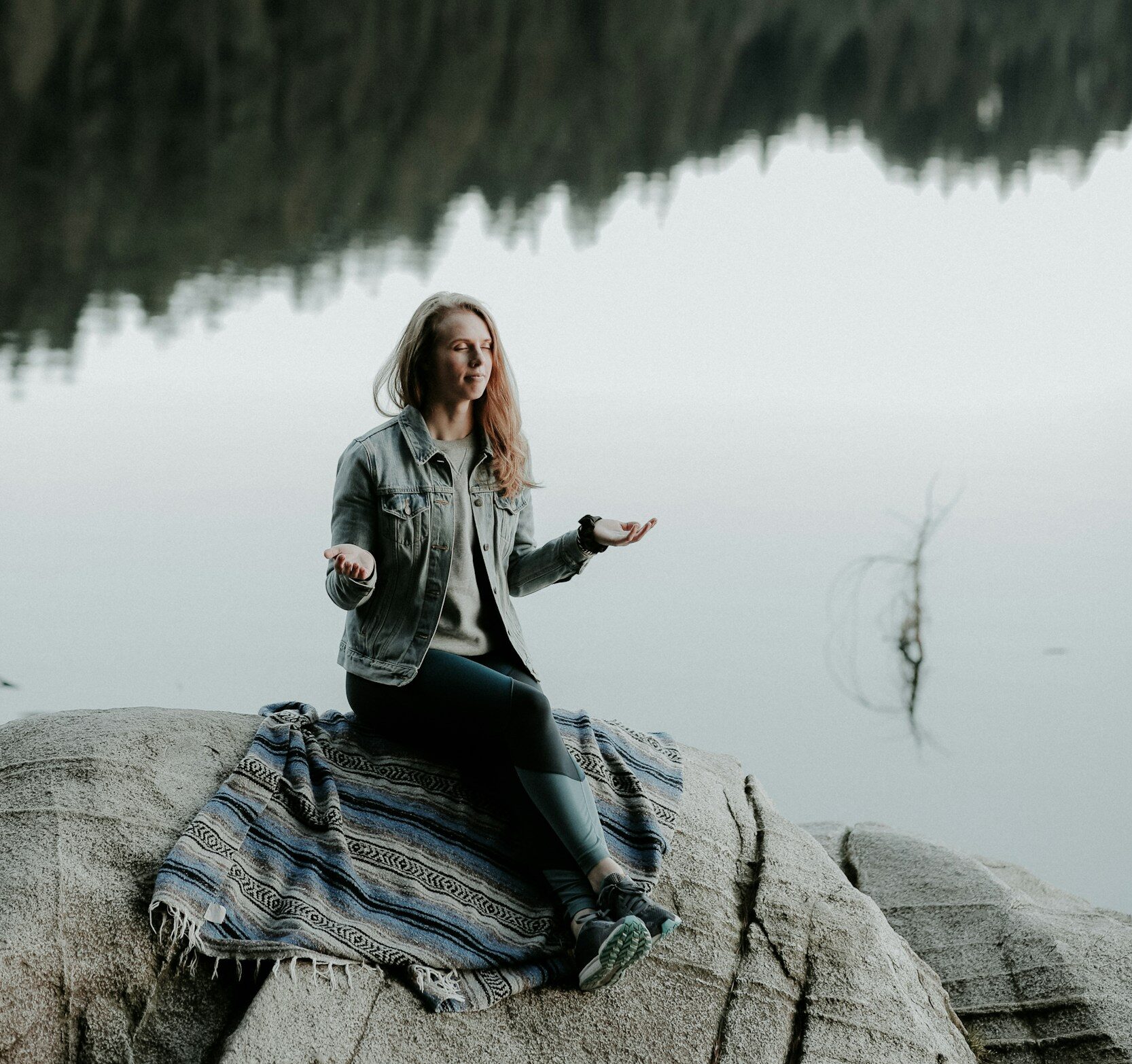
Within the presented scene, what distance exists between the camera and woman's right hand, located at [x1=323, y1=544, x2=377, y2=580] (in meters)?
2.60

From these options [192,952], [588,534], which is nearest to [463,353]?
[588,534]

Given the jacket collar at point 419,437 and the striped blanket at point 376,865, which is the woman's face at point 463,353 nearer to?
the jacket collar at point 419,437

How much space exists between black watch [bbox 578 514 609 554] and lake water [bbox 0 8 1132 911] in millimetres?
3091

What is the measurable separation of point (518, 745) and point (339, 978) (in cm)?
57

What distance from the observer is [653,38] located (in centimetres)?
1750

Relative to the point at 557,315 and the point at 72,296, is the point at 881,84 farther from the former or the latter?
the point at 72,296

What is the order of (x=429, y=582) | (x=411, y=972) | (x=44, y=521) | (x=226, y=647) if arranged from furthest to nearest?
(x=44, y=521) < (x=226, y=647) < (x=429, y=582) < (x=411, y=972)

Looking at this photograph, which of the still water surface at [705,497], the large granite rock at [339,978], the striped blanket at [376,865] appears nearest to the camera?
the large granite rock at [339,978]

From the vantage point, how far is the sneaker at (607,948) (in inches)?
96.3

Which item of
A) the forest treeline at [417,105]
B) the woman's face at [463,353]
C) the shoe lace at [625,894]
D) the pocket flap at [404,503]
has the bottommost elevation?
the shoe lace at [625,894]

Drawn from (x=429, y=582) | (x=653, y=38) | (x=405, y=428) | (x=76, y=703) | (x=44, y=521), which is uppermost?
(x=653, y=38)

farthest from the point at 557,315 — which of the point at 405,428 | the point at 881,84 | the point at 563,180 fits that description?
the point at 405,428

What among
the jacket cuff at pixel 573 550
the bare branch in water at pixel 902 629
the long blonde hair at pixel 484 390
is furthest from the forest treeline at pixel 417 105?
the jacket cuff at pixel 573 550

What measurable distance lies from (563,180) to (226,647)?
8.96 m
